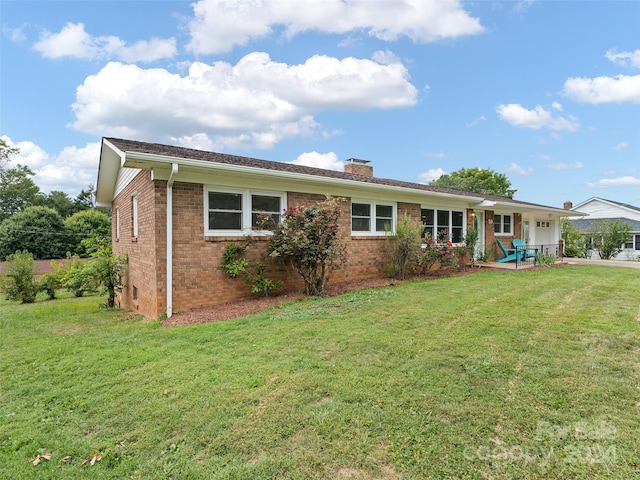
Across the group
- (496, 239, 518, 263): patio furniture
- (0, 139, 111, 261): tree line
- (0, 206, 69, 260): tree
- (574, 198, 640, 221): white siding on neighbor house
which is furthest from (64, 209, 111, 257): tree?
(574, 198, 640, 221): white siding on neighbor house

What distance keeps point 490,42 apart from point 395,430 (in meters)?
14.9

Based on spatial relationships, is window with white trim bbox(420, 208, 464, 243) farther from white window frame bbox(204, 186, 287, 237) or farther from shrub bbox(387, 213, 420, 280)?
white window frame bbox(204, 186, 287, 237)

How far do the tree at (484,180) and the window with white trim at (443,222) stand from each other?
29.8 m

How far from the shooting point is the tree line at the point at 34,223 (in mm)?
27781

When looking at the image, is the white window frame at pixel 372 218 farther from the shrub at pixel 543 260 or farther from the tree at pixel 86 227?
the tree at pixel 86 227

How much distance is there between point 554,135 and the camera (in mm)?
20453

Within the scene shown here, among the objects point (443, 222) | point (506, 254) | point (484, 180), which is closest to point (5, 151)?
point (443, 222)

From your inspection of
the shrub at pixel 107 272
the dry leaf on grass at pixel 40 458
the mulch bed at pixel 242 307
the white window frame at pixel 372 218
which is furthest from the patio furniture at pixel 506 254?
the dry leaf on grass at pixel 40 458

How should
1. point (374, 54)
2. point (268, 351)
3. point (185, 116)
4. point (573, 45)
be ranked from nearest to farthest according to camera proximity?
point (268, 351), point (573, 45), point (374, 54), point (185, 116)

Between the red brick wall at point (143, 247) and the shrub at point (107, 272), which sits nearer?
the red brick wall at point (143, 247)

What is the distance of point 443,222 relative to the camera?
13.3 metres

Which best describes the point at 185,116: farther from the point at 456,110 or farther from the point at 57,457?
the point at 57,457

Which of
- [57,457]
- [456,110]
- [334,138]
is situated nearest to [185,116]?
[334,138]

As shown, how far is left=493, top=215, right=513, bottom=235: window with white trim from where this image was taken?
639 inches
